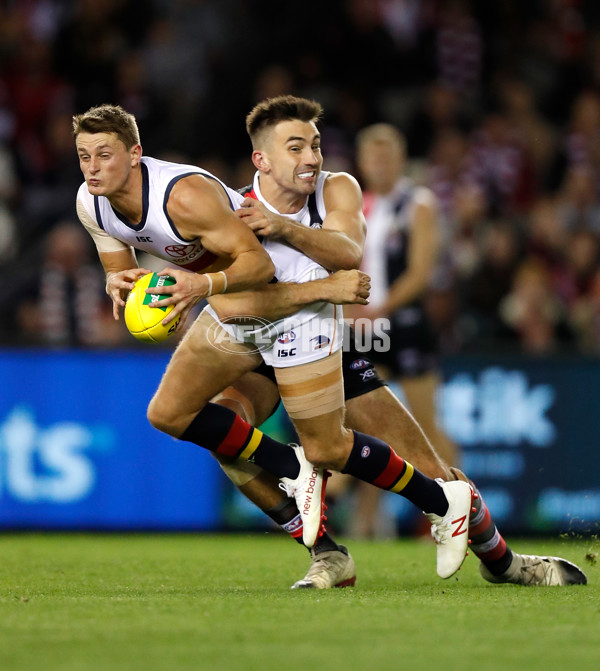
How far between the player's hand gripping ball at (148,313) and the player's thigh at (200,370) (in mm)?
321

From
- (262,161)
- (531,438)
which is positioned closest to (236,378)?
(262,161)

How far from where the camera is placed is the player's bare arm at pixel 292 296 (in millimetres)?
5672

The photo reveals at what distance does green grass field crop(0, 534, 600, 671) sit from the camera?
12.5 ft

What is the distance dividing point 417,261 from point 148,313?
12.1ft

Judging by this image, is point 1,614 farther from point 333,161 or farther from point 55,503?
point 333,161

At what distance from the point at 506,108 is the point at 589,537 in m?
6.25

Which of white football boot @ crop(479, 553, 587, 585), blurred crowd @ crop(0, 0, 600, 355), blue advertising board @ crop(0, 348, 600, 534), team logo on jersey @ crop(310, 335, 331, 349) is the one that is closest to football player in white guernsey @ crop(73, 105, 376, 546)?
team logo on jersey @ crop(310, 335, 331, 349)

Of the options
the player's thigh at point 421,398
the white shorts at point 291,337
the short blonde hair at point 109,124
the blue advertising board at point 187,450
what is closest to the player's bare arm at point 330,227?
the white shorts at point 291,337

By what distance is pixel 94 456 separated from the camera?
9.78 meters

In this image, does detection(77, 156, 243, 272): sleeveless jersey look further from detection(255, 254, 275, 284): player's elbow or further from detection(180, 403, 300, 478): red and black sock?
detection(180, 403, 300, 478): red and black sock

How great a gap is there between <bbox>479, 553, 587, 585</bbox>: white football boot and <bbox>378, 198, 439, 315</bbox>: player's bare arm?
2.94 meters

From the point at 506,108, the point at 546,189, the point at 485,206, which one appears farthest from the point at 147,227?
the point at 506,108

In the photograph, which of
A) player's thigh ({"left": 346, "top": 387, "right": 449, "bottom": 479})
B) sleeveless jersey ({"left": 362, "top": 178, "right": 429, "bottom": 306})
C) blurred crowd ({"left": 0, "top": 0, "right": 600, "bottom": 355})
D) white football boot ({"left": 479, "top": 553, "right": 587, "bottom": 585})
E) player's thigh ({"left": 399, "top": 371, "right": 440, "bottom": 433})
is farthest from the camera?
blurred crowd ({"left": 0, "top": 0, "right": 600, "bottom": 355})

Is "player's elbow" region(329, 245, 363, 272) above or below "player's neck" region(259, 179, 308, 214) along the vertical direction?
below
